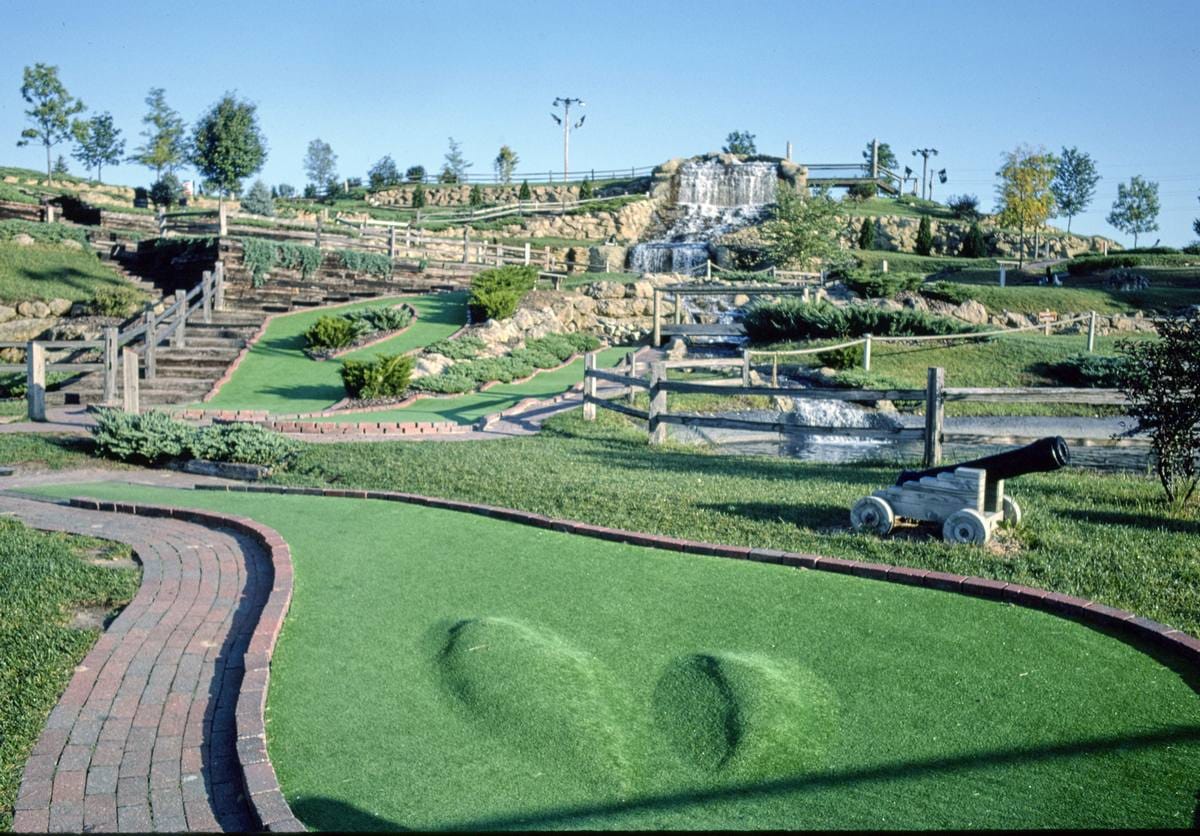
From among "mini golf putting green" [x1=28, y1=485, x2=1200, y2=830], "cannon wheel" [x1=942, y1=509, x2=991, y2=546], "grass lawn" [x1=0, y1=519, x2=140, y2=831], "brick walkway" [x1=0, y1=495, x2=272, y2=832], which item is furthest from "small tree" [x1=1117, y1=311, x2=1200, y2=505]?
"grass lawn" [x1=0, y1=519, x2=140, y2=831]

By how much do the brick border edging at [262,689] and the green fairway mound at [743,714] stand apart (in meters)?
1.60

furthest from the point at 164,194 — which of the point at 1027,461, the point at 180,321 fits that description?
the point at 1027,461

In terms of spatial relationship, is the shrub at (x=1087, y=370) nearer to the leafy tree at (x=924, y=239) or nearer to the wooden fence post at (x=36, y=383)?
the wooden fence post at (x=36, y=383)

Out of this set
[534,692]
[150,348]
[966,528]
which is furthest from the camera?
[150,348]

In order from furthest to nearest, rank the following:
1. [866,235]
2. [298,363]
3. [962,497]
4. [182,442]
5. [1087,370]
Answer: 1. [866,235]
2. [298,363]
3. [1087,370]
4. [182,442]
5. [962,497]

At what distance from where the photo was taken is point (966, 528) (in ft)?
23.2

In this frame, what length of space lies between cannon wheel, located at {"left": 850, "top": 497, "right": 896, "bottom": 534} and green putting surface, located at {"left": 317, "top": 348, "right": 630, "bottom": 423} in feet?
30.3

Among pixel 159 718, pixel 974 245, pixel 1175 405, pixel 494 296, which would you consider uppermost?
pixel 974 245

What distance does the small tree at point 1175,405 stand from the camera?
851 cm

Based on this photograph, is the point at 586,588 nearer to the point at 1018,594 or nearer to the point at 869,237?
the point at 1018,594

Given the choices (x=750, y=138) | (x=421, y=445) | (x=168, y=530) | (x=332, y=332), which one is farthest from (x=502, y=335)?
(x=750, y=138)

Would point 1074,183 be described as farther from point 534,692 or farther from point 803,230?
point 534,692

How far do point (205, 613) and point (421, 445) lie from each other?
6.94 meters

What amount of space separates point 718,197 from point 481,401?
42096mm
